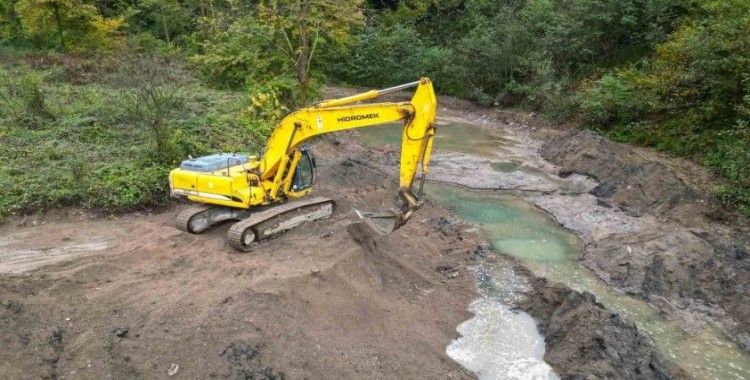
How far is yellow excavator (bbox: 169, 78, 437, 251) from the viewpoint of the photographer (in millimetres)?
8391

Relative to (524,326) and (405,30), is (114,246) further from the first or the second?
(405,30)

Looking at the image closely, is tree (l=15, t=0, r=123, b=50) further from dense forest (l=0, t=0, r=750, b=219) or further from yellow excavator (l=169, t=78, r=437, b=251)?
yellow excavator (l=169, t=78, r=437, b=251)

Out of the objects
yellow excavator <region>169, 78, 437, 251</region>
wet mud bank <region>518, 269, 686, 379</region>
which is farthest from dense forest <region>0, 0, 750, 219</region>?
wet mud bank <region>518, 269, 686, 379</region>

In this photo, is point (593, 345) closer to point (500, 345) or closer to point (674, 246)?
point (500, 345)

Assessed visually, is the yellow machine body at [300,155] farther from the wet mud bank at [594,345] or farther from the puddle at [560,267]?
the puddle at [560,267]

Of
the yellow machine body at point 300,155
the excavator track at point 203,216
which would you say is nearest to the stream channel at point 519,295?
the yellow machine body at point 300,155

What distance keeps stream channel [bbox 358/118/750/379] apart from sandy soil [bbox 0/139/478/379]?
38cm

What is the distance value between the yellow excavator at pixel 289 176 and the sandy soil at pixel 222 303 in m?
0.34

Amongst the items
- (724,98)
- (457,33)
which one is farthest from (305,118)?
(457,33)

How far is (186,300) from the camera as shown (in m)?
7.19

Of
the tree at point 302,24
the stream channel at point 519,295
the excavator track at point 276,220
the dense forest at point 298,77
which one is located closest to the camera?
the stream channel at point 519,295

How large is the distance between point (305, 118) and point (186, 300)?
3.39m

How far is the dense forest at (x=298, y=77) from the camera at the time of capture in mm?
12070

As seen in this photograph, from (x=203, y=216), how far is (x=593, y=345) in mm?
6450
